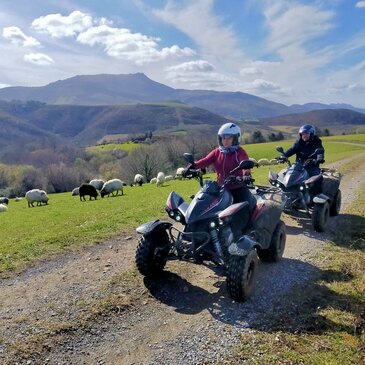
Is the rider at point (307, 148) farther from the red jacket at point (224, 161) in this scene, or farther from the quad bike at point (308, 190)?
the red jacket at point (224, 161)

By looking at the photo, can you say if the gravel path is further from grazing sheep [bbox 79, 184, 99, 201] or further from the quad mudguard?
grazing sheep [bbox 79, 184, 99, 201]

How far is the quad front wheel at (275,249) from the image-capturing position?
8.47 m

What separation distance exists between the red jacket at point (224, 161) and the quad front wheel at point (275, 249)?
1599mm

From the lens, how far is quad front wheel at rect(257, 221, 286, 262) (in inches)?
333

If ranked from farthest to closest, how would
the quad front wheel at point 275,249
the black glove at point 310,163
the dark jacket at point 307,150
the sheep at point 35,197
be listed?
the sheep at point 35,197, the dark jacket at point 307,150, the black glove at point 310,163, the quad front wheel at point 275,249

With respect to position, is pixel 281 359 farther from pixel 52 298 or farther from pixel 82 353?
pixel 52 298

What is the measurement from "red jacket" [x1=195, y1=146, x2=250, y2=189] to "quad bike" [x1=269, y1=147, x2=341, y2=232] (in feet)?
13.9

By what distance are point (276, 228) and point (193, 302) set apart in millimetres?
2939

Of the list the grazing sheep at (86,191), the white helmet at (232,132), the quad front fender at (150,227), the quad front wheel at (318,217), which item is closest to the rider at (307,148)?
the quad front wheel at (318,217)

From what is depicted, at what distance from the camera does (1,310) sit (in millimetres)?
6500

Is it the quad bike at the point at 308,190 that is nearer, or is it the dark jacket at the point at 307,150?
the quad bike at the point at 308,190

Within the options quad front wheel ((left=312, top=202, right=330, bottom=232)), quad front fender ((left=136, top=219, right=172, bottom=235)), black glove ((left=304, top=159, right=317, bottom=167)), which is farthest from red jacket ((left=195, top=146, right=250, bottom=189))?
black glove ((left=304, top=159, right=317, bottom=167))

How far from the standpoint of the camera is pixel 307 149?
12.9 m

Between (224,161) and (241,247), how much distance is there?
2198 millimetres
